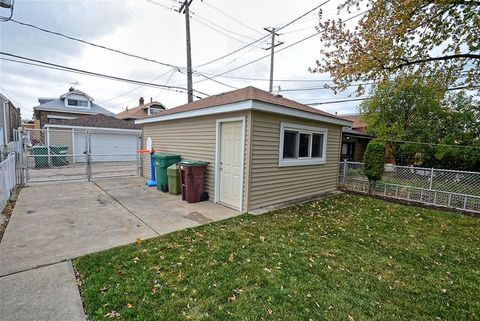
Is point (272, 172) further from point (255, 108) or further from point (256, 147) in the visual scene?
point (255, 108)

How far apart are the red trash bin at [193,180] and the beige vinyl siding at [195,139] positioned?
0.76 ft

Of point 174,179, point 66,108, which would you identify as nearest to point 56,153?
point 66,108

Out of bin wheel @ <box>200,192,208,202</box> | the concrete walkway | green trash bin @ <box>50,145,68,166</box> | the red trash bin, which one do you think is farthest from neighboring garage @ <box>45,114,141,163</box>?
bin wheel @ <box>200,192,208,202</box>

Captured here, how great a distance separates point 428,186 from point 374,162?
66.9 inches

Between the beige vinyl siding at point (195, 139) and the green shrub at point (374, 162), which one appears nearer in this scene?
the beige vinyl siding at point (195, 139)

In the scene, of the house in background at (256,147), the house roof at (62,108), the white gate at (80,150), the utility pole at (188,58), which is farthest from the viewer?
the house roof at (62,108)

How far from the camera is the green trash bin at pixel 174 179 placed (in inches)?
284

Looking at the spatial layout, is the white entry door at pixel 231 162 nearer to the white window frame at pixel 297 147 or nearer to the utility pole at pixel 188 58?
the white window frame at pixel 297 147

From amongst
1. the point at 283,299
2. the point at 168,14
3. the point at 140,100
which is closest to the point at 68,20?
the point at 168,14

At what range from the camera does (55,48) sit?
958 centimetres

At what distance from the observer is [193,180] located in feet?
21.1

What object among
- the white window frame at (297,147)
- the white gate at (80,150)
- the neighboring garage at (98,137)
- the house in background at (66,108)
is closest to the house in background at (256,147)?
the white window frame at (297,147)

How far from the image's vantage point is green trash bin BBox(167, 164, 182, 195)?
720 centimetres

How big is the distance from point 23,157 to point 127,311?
30.6 ft
